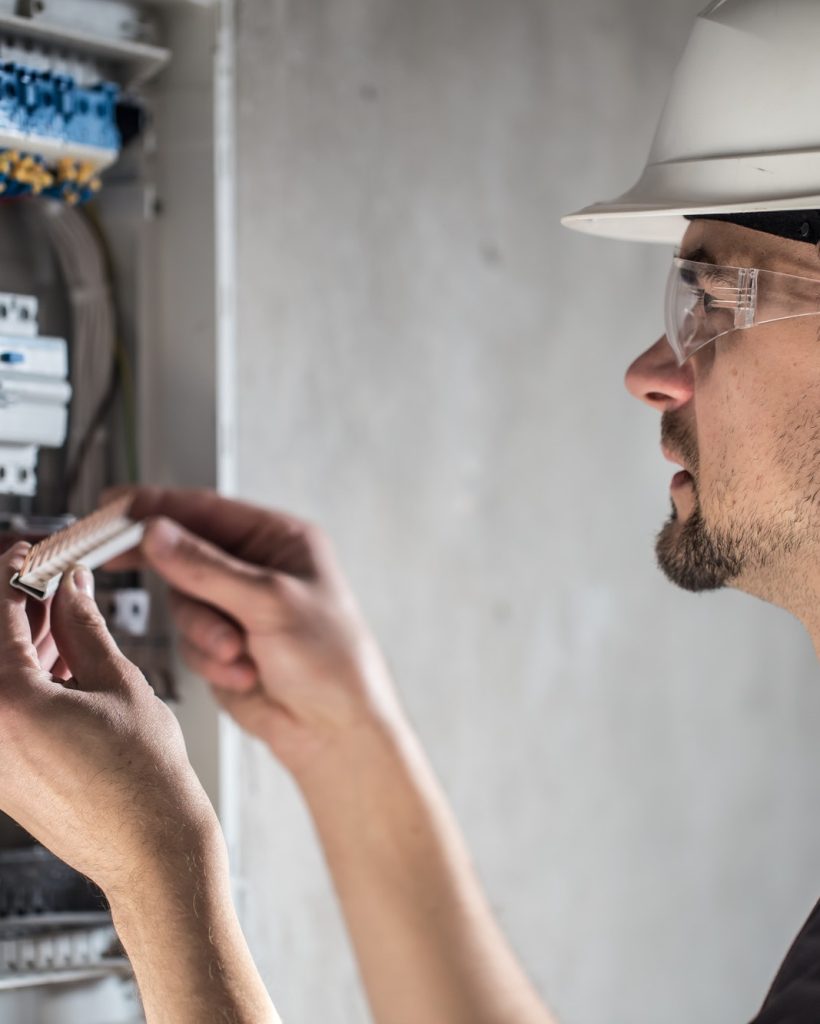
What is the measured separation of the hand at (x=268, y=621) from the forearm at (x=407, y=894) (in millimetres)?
38

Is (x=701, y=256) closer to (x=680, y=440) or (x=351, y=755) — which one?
(x=680, y=440)

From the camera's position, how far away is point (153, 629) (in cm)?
111

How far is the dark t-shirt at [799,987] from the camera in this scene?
2.80ft

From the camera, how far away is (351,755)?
47.3 inches

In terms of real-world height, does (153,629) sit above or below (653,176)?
below

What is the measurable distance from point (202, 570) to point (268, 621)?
0.28 ft

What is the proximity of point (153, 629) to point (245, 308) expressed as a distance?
42 cm

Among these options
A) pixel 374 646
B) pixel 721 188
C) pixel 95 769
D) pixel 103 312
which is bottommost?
pixel 374 646

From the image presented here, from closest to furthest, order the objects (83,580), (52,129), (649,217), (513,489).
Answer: (83,580), (52,129), (649,217), (513,489)

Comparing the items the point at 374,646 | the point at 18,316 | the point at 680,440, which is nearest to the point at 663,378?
the point at 680,440

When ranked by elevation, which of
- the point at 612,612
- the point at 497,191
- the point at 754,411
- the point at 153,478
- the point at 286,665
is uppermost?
the point at 497,191

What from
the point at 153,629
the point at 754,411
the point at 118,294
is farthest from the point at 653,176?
the point at 153,629

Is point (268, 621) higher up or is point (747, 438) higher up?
point (747, 438)

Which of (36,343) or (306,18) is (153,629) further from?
(306,18)
